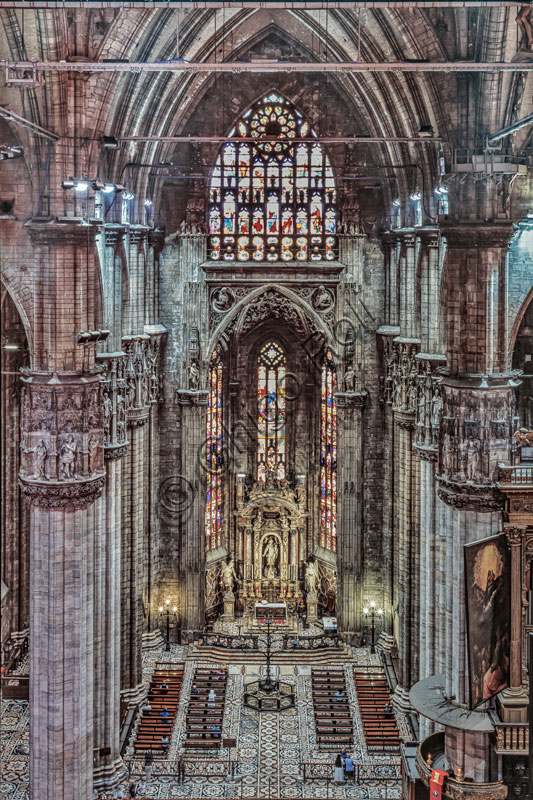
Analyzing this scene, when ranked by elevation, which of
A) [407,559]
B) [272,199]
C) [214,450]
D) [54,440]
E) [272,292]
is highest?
[272,199]

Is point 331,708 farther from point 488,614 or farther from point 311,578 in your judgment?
point 488,614

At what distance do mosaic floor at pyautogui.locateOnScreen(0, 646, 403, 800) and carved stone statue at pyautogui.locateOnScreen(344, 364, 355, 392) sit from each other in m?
12.2

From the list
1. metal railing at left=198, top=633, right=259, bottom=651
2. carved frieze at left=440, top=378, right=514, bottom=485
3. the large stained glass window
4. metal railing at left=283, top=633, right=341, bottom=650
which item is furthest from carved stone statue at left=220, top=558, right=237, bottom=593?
carved frieze at left=440, top=378, right=514, bottom=485

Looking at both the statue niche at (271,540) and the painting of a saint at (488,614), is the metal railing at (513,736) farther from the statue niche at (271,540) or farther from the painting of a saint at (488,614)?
the statue niche at (271,540)

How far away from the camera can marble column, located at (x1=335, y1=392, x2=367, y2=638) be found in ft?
152

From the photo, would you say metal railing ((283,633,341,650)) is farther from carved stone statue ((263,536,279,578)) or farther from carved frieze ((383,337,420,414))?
carved frieze ((383,337,420,414))

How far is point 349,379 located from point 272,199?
8.43 meters

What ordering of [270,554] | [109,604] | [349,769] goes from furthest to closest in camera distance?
[270,554] → [349,769] → [109,604]

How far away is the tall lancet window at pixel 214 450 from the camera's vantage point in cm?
4897

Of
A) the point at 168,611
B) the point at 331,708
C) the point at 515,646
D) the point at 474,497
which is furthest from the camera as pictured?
the point at 168,611

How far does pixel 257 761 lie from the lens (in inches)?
1465

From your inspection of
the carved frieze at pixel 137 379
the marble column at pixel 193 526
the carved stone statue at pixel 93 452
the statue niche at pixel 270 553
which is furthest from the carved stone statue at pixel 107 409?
the statue niche at pixel 270 553

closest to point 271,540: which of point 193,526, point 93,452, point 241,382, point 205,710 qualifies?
point 193,526

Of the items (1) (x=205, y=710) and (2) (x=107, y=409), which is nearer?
(2) (x=107, y=409)
